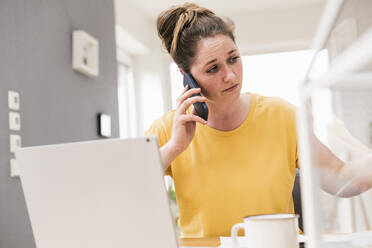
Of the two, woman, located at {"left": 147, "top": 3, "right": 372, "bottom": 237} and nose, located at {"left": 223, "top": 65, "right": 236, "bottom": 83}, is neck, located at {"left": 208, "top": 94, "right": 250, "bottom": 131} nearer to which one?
woman, located at {"left": 147, "top": 3, "right": 372, "bottom": 237}

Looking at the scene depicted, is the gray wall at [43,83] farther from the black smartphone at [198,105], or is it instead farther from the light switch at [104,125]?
the black smartphone at [198,105]

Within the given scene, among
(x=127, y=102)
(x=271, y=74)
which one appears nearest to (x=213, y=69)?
(x=127, y=102)

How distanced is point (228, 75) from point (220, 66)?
4cm

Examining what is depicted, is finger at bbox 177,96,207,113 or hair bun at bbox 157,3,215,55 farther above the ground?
hair bun at bbox 157,3,215,55

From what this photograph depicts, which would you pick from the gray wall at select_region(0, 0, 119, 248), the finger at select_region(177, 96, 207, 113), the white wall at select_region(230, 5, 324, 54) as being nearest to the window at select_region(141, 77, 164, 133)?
the white wall at select_region(230, 5, 324, 54)

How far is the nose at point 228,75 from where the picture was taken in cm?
128

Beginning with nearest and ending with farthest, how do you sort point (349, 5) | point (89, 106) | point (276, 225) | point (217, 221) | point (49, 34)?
point (349, 5) < point (276, 225) < point (217, 221) < point (49, 34) < point (89, 106)

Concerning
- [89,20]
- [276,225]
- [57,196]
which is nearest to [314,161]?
[276,225]

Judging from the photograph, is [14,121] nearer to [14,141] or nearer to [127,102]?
[14,141]

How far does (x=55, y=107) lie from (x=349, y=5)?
1935 millimetres

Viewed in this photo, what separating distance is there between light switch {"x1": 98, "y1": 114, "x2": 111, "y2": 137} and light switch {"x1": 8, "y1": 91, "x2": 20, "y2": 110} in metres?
0.83

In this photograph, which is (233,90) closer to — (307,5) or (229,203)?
(229,203)

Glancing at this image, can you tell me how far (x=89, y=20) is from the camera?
2701 mm

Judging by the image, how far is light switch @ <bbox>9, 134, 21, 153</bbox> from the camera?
5.82 feet
